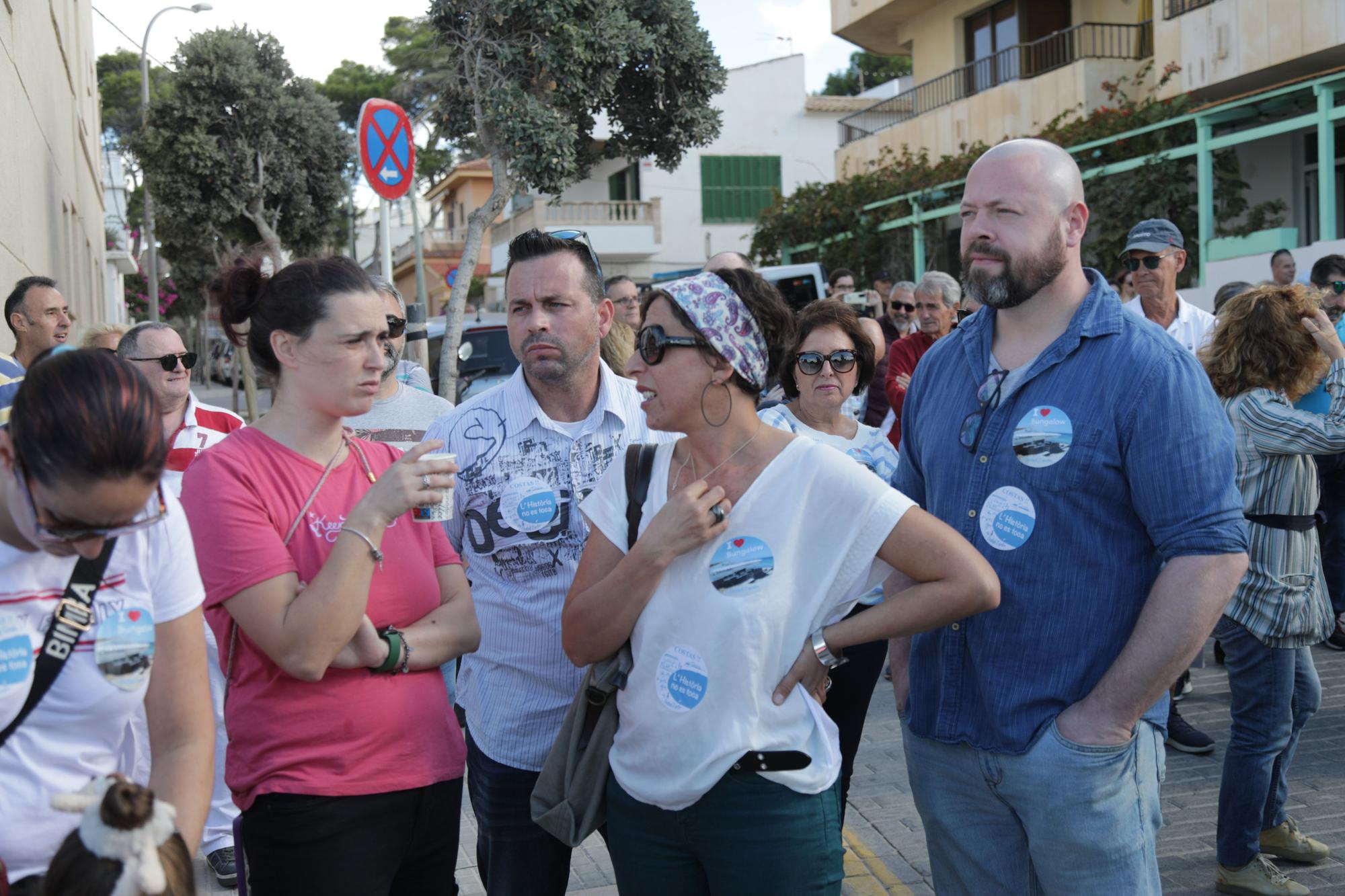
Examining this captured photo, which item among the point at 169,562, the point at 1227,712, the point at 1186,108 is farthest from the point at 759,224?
the point at 169,562

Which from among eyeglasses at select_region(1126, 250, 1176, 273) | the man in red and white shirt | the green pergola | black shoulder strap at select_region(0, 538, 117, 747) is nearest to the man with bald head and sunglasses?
eyeglasses at select_region(1126, 250, 1176, 273)

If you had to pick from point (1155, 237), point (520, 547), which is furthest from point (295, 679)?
Result: point (1155, 237)

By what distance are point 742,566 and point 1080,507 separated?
79 centimetres

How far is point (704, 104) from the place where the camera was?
21.6 meters

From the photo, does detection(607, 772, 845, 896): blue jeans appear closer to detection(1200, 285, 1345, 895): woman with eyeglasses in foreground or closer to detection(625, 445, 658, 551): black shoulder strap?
detection(625, 445, 658, 551): black shoulder strap

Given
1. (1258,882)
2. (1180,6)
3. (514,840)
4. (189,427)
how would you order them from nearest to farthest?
1. (514,840)
2. (1258,882)
3. (189,427)
4. (1180,6)

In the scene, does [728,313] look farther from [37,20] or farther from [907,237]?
[907,237]

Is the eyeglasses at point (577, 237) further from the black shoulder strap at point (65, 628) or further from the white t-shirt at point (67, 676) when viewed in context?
the black shoulder strap at point (65, 628)

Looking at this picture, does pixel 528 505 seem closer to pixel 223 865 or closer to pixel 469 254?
pixel 223 865

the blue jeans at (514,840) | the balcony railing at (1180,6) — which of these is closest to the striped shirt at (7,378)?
the blue jeans at (514,840)

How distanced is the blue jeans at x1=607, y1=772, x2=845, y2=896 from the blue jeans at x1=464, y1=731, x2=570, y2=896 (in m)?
0.63

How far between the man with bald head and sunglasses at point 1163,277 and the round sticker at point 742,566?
4.40m

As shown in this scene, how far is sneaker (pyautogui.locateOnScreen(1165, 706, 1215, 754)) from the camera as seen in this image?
5785 mm

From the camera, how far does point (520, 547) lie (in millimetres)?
3105
